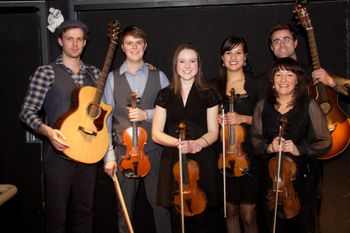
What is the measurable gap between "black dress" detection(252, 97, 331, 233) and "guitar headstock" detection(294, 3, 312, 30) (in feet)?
2.20

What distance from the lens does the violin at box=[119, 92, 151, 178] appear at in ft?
10.1

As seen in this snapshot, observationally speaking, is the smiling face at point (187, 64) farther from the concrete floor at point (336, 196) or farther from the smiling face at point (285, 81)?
the concrete floor at point (336, 196)

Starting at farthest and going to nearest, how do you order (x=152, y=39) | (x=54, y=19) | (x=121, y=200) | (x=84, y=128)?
1. (x=152, y=39)
2. (x=54, y=19)
3. (x=121, y=200)
4. (x=84, y=128)

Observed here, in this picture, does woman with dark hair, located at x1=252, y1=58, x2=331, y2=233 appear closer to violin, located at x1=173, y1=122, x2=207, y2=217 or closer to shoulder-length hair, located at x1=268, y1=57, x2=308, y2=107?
shoulder-length hair, located at x1=268, y1=57, x2=308, y2=107

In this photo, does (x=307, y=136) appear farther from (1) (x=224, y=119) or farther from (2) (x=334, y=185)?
(2) (x=334, y=185)

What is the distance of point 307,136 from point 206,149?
0.72 metres

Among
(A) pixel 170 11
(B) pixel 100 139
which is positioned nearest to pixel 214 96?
(B) pixel 100 139

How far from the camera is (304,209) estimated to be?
Answer: 284cm

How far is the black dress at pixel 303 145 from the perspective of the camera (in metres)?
2.84

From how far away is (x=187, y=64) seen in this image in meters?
3.02

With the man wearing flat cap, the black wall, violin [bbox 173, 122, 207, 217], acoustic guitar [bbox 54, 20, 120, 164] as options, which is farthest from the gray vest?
the black wall

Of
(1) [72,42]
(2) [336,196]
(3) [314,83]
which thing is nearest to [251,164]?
(3) [314,83]

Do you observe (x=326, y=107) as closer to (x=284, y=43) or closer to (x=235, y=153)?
(x=284, y=43)

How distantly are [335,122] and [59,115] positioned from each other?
210cm
